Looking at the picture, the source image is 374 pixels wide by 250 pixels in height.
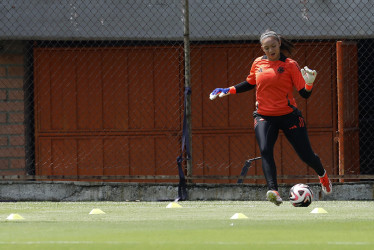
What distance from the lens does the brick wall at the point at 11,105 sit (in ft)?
50.4

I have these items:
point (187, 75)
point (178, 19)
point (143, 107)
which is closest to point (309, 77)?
point (187, 75)

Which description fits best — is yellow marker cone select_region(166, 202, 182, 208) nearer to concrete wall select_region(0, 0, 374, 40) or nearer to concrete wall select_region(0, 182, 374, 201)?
concrete wall select_region(0, 182, 374, 201)

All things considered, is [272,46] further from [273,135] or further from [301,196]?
[301,196]

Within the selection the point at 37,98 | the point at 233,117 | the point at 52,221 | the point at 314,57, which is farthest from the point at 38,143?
the point at 52,221

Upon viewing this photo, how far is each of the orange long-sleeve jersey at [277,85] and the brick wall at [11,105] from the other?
5265 mm

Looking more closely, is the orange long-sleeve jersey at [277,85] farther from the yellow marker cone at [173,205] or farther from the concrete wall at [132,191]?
the concrete wall at [132,191]

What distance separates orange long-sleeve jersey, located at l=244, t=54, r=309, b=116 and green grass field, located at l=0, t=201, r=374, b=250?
1148 mm

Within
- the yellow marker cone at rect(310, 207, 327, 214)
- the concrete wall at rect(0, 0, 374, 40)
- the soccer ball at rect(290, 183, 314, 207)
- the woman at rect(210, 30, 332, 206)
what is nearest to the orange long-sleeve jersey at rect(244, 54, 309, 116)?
the woman at rect(210, 30, 332, 206)

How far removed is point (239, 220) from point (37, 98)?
21.0 feet

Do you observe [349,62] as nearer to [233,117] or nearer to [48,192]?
[233,117]

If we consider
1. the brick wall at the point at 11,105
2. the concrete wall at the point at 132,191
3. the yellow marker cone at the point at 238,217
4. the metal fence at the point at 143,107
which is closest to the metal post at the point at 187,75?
the concrete wall at the point at 132,191

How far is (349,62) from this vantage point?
15.8 meters

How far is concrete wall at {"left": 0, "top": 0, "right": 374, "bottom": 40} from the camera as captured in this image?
14312 mm

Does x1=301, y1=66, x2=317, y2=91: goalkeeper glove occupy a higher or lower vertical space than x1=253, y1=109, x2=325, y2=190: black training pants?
higher
